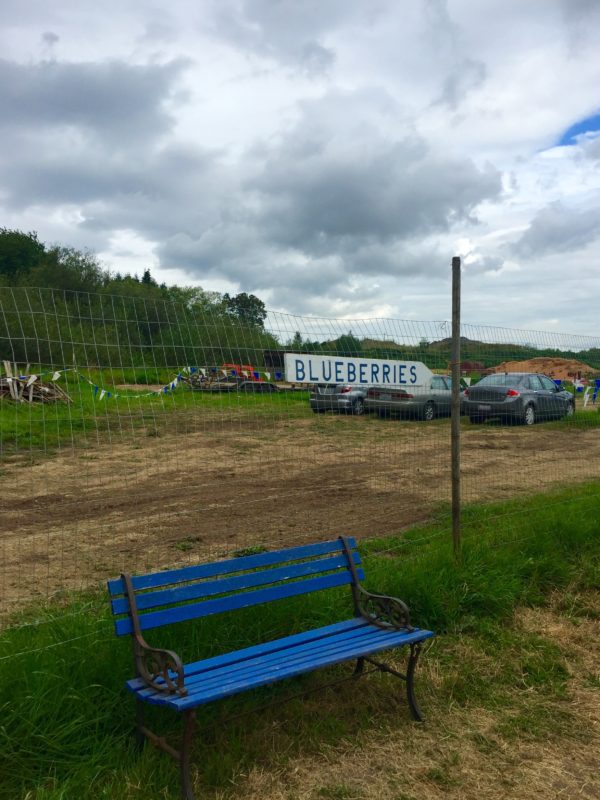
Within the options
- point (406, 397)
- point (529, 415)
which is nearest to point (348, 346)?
point (406, 397)

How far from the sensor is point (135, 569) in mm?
6016

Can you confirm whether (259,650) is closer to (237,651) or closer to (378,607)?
(237,651)

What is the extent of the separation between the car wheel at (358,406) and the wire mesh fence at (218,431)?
0.02 m

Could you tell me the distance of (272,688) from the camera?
3.66 metres

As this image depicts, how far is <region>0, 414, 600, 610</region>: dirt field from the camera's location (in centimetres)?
634

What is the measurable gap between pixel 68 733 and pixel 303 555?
1.50 m

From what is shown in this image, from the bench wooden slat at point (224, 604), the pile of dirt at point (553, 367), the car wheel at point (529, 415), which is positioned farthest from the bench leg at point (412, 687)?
the car wheel at point (529, 415)

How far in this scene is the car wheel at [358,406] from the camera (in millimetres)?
6054

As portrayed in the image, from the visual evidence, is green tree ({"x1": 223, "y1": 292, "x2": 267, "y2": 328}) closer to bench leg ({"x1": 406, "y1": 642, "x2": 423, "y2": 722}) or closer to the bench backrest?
the bench backrest

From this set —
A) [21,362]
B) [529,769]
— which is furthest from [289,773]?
[21,362]

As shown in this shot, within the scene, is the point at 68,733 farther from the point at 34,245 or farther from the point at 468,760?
the point at 34,245

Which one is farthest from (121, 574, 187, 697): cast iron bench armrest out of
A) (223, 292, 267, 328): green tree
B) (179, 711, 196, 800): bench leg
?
(223, 292, 267, 328): green tree

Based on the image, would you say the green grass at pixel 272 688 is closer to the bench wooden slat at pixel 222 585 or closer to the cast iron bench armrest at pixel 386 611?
the cast iron bench armrest at pixel 386 611

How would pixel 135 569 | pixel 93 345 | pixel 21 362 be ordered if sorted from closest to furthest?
pixel 21 362 < pixel 93 345 < pixel 135 569
